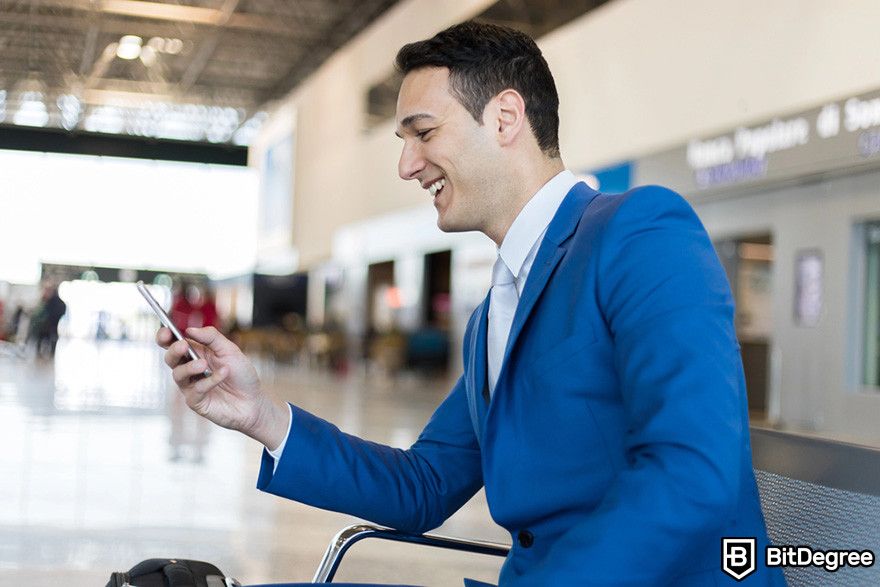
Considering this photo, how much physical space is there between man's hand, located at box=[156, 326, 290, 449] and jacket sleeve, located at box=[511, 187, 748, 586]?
557mm

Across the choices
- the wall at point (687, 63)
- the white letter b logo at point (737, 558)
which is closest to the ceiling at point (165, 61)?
the wall at point (687, 63)

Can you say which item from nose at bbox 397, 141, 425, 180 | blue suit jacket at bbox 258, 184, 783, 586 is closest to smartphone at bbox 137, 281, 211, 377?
blue suit jacket at bbox 258, 184, 783, 586

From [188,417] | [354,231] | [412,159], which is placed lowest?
[188,417]

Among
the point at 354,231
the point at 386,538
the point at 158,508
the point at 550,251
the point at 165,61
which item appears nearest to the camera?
the point at 550,251

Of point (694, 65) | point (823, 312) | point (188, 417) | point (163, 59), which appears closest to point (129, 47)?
point (163, 59)

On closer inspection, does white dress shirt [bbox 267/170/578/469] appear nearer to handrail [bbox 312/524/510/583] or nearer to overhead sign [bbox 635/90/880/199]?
handrail [bbox 312/524/510/583]

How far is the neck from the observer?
5.24 feet

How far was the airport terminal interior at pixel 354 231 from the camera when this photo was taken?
18.1 feet

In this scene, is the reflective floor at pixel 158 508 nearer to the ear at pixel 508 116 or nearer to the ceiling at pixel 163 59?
the ear at pixel 508 116

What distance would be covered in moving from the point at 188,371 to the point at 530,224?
52 cm

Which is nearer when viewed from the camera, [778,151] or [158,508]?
[158,508]

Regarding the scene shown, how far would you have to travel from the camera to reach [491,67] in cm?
157

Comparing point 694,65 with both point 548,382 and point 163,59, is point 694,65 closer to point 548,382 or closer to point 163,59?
point 548,382

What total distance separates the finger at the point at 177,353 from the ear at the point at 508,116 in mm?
520
